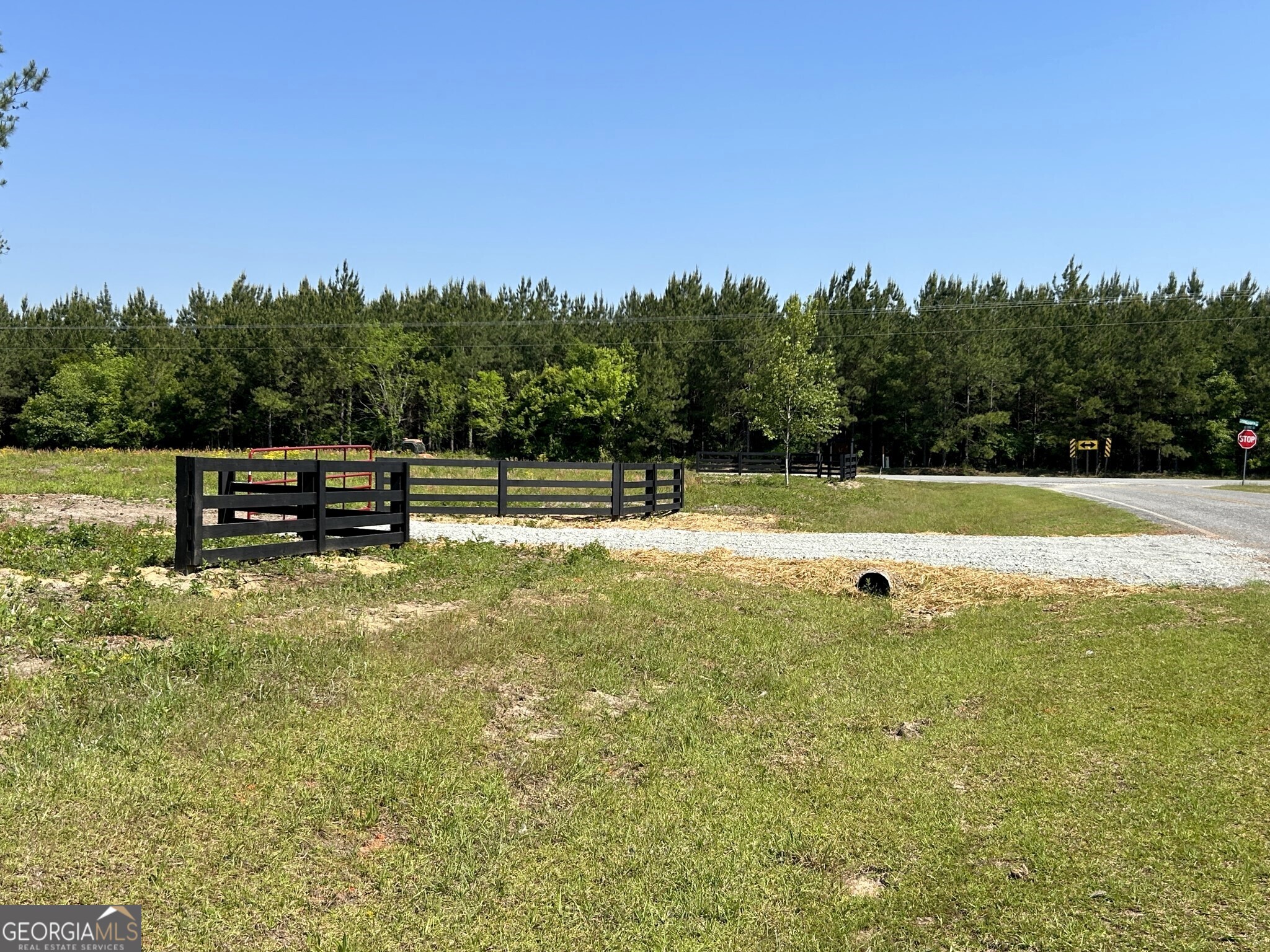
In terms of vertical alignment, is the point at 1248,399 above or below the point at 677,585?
above

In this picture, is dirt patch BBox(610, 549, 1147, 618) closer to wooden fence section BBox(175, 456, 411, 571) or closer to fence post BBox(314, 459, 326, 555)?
wooden fence section BBox(175, 456, 411, 571)

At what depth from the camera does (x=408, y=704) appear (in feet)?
19.2

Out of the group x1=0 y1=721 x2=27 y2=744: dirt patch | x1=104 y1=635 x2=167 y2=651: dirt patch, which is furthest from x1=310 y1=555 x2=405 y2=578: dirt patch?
x1=0 y1=721 x2=27 y2=744: dirt patch

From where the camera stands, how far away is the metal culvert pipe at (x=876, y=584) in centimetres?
1084

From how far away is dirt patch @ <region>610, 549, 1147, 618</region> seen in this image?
10609mm

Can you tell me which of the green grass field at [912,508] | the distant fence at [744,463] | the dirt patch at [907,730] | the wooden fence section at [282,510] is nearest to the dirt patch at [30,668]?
the wooden fence section at [282,510]

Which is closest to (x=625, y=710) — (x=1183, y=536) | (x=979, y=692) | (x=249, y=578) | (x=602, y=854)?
(x=602, y=854)

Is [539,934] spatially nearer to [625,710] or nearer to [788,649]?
[625,710]

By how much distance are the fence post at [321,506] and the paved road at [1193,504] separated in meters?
16.1

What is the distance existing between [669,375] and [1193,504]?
43.7 m

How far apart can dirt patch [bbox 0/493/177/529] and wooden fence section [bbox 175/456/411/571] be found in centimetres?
236

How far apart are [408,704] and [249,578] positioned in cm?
477

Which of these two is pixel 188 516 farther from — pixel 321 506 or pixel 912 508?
pixel 912 508

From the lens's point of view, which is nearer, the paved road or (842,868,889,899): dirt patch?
(842,868,889,899): dirt patch
